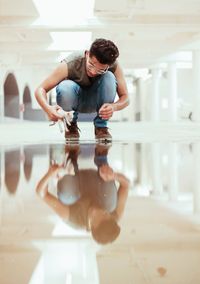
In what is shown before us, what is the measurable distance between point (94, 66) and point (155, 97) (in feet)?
53.1

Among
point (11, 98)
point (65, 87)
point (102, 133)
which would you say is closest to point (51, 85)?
point (65, 87)

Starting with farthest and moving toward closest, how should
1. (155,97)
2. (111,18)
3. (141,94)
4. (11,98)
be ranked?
(141,94) → (11,98) → (155,97) → (111,18)

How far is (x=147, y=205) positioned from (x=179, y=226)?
21 cm

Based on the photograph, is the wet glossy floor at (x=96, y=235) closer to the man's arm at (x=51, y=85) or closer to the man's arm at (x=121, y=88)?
the man's arm at (x=51, y=85)

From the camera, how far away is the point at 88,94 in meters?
3.96

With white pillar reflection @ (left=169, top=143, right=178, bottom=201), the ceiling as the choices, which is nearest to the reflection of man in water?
white pillar reflection @ (left=169, top=143, right=178, bottom=201)

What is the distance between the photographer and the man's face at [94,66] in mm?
3262

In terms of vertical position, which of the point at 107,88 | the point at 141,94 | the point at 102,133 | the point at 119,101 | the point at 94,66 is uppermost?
the point at 141,94

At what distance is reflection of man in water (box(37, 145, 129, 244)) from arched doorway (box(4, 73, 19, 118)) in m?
18.7

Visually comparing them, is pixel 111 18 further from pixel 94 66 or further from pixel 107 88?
pixel 94 66

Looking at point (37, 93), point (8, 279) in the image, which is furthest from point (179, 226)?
point (37, 93)

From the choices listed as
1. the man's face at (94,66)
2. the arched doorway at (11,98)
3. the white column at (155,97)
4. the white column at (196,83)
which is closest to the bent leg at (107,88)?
the man's face at (94,66)

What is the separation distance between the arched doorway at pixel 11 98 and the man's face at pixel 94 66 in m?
16.4

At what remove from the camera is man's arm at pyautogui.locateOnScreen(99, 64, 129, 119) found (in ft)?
11.1
